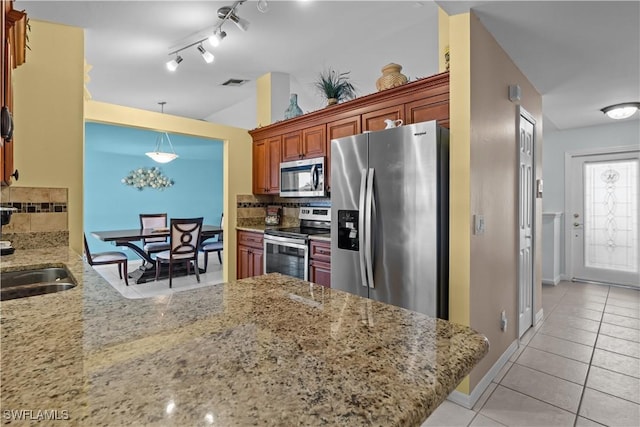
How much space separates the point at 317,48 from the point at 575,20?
2099 mm

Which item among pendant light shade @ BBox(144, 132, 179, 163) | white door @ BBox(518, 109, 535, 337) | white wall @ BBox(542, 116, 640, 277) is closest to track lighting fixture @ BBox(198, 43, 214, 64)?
pendant light shade @ BBox(144, 132, 179, 163)

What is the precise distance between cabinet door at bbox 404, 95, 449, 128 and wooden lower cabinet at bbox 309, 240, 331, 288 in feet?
4.09

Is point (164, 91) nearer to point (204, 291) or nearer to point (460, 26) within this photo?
point (460, 26)

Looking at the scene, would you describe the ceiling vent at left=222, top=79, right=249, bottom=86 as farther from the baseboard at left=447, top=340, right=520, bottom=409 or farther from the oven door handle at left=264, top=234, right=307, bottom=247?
the baseboard at left=447, top=340, right=520, bottom=409

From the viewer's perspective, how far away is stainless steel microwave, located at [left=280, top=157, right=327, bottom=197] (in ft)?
11.1

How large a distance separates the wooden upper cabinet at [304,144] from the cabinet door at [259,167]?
442 mm

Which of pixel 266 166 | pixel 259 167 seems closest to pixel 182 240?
pixel 259 167

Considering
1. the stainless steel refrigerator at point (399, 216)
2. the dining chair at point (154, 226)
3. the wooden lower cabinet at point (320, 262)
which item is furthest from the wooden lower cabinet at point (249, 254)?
the dining chair at point (154, 226)

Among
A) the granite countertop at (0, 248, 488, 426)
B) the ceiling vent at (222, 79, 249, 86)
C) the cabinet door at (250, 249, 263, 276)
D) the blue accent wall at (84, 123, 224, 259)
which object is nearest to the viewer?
the granite countertop at (0, 248, 488, 426)

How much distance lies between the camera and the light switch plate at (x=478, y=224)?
2045 mm

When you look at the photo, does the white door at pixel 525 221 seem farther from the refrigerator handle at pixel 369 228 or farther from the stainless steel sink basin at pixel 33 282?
the stainless steel sink basin at pixel 33 282

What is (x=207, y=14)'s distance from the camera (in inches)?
106

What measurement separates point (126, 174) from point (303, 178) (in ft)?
16.9

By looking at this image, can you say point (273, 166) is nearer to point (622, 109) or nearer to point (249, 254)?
point (249, 254)
